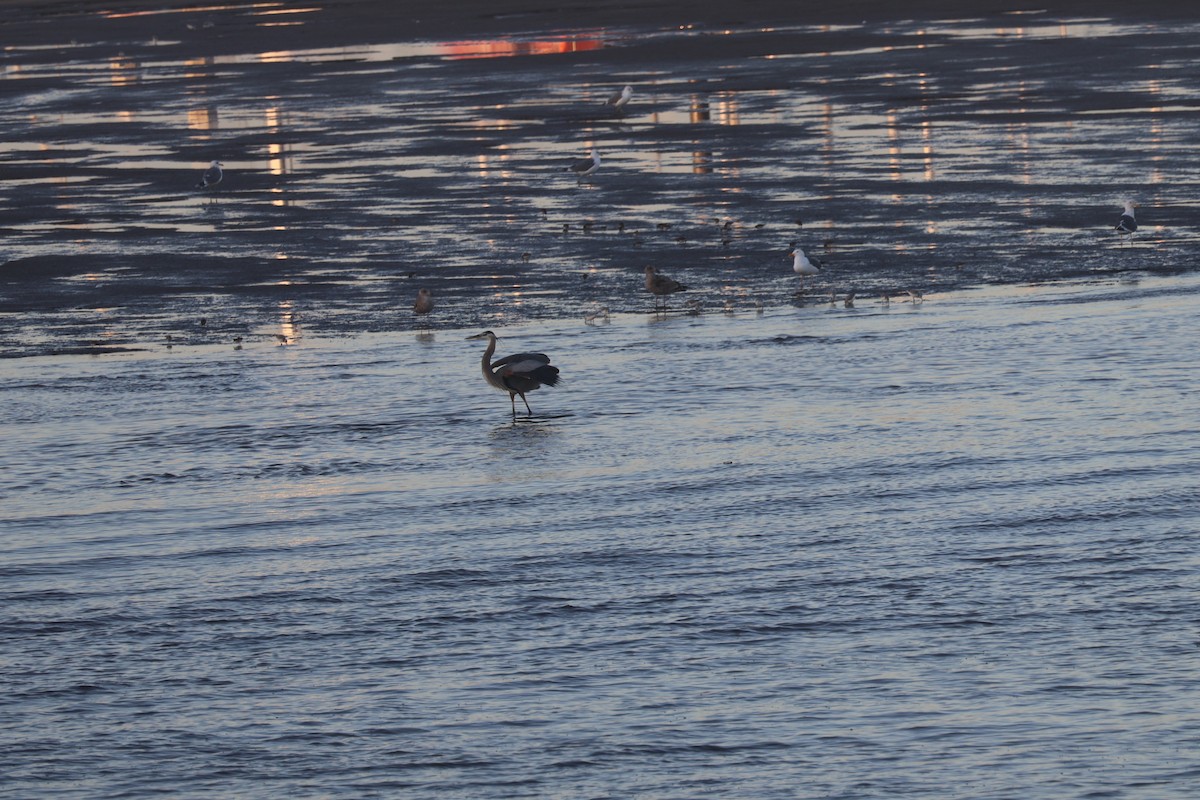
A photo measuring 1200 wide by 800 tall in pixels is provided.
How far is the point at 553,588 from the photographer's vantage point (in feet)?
36.3

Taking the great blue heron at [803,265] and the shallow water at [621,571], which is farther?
the great blue heron at [803,265]

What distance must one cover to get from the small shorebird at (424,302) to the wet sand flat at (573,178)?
139mm

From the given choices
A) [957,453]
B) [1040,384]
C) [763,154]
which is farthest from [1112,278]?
[763,154]

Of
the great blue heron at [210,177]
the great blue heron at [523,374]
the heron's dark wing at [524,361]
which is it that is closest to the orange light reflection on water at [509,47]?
the great blue heron at [210,177]

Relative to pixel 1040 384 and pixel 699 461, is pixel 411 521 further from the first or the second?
pixel 1040 384

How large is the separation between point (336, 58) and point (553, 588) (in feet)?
152

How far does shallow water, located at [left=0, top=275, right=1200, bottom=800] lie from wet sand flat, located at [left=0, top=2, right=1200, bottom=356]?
3.41 m

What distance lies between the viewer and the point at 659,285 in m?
19.4

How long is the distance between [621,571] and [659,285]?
8.31 meters

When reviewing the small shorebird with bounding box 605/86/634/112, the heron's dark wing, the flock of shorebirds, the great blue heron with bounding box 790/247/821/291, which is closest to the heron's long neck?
the flock of shorebirds

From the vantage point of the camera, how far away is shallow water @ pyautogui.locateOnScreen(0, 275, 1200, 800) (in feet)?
29.0

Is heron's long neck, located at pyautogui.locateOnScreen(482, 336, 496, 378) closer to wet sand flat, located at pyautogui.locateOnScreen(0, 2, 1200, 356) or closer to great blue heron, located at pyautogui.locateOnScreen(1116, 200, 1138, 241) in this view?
wet sand flat, located at pyautogui.locateOnScreen(0, 2, 1200, 356)

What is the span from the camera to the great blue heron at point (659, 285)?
63.7 feet

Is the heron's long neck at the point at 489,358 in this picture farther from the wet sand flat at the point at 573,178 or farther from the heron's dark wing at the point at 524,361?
the wet sand flat at the point at 573,178
